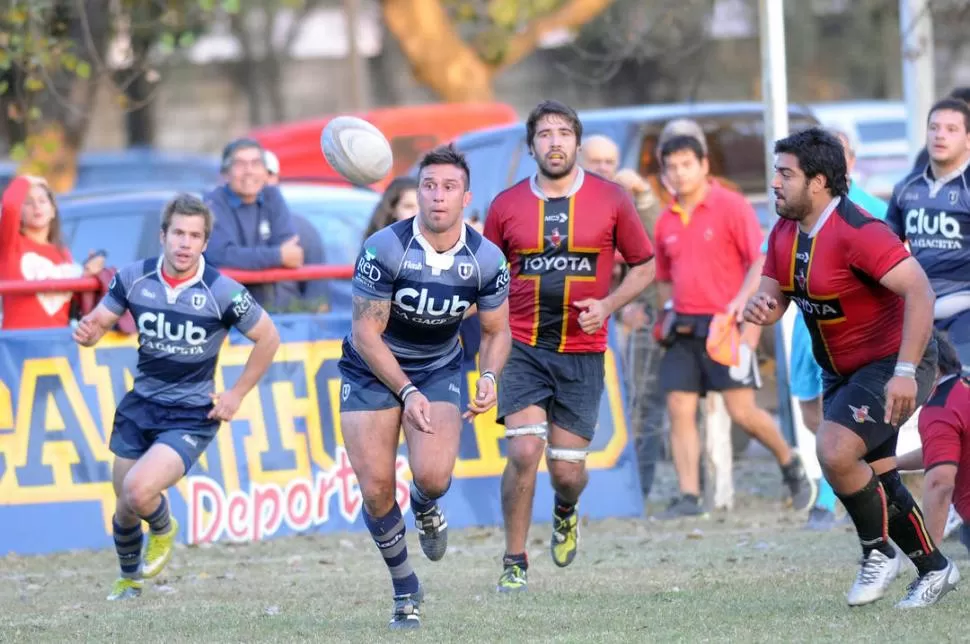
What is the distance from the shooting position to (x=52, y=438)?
10.9 m

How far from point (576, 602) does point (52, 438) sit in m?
4.24

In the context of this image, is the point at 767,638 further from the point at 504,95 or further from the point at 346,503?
the point at 504,95

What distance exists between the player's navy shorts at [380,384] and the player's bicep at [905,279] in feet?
6.45

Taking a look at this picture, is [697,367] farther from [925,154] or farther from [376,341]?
[376,341]

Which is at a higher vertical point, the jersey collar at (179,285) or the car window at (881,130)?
the car window at (881,130)

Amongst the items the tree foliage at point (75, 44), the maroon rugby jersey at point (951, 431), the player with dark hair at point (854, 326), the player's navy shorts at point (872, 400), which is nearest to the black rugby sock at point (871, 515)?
the player with dark hair at point (854, 326)

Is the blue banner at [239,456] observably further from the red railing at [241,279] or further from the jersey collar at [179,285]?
the jersey collar at [179,285]

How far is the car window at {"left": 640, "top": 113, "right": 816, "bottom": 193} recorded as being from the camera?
14336 mm

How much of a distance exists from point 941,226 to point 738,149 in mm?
5470

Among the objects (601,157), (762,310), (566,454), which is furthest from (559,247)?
(601,157)

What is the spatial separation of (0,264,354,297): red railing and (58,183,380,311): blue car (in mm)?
1814

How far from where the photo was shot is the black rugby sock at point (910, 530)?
739cm

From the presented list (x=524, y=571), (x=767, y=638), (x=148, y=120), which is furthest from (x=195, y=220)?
(x=148, y=120)

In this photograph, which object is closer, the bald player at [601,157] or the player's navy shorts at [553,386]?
the player's navy shorts at [553,386]
